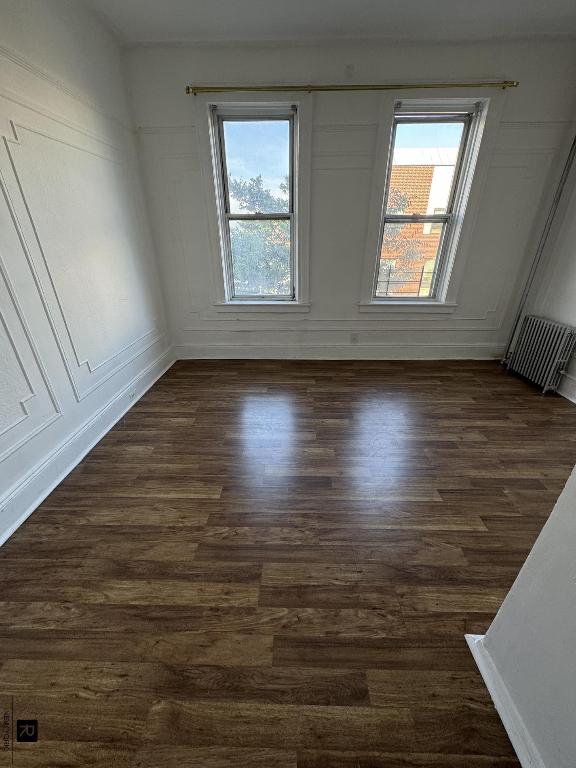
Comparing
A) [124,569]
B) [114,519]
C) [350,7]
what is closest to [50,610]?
[124,569]

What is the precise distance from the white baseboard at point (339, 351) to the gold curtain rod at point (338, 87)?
7.37 feet

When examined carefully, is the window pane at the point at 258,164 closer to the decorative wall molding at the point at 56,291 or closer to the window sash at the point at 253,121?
the window sash at the point at 253,121

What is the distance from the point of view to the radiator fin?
2.72m

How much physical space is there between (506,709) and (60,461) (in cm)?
238

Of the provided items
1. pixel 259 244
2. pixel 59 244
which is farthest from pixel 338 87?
pixel 59 244

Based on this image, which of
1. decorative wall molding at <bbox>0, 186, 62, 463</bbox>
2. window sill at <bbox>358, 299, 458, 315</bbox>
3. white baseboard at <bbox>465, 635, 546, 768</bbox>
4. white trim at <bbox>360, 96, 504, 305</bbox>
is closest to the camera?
white baseboard at <bbox>465, 635, 546, 768</bbox>

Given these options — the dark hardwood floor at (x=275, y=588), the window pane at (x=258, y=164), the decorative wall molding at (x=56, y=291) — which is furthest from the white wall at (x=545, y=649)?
the window pane at (x=258, y=164)

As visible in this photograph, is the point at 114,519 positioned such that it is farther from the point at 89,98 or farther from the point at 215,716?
the point at 89,98

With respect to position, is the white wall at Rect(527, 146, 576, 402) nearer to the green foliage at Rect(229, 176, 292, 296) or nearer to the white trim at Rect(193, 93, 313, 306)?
the white trim at Rect(193, 93, 313, 306)

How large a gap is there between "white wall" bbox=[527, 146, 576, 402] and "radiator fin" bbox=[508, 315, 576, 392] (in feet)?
0.34

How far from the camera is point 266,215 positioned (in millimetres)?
3066

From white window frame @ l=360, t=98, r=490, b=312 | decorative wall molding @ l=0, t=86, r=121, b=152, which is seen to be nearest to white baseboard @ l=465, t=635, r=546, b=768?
white window frame @ l=360, t=98, r=490, b=312

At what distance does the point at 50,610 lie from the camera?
124 cm

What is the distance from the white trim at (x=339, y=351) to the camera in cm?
351
